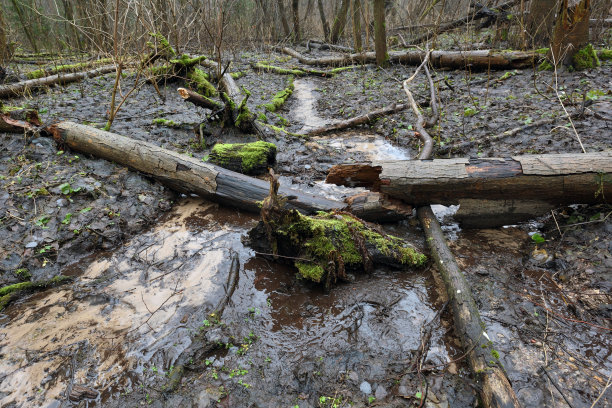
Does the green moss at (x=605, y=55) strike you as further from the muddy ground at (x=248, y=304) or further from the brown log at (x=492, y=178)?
the brown log at (x=492, y=178)

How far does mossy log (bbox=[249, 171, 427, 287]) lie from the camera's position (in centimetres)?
335

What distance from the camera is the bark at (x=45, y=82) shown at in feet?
25.8

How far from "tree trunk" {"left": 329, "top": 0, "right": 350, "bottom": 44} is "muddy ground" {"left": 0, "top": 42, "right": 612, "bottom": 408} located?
48.6 feet

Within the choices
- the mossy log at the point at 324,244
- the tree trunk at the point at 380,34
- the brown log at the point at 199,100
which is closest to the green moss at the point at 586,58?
the tree trunk at the point at 380,34

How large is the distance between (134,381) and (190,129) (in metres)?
5.54

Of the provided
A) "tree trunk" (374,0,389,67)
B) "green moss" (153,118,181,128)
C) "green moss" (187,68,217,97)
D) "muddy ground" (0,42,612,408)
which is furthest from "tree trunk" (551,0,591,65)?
"green moss" (153,118,181,128)

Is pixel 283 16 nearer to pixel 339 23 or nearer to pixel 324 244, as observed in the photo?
pixel 339 23

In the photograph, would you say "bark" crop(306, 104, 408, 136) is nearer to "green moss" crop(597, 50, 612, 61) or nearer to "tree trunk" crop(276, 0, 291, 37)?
"green moss" crop(597, 50, 612, 61)

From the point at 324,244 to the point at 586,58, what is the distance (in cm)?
802

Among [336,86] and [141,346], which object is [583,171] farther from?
[336,86]

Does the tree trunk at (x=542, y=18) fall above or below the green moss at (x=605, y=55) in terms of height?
above

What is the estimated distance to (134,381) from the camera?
8.28 feet

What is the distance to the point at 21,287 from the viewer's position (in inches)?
134

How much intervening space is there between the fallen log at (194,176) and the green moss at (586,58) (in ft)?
21.5
